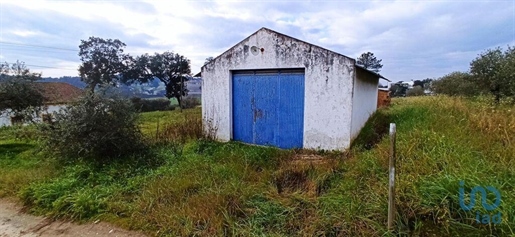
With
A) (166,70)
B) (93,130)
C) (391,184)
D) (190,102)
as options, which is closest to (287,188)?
(391,184)

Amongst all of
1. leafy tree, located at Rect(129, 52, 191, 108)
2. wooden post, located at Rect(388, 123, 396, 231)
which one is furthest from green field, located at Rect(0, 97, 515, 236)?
leafy tree, located at Rect(129, 52, 191, 108)

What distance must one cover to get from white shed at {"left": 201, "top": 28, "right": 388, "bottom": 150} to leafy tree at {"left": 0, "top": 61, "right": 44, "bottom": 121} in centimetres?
611

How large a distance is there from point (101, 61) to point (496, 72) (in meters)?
35.8

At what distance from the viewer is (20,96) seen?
27.6 ft

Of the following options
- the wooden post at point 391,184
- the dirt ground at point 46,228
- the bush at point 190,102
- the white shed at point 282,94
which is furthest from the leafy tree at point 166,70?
the wooden post at point 391,184

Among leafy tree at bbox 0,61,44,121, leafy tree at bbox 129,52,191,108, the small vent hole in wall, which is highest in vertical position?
leafy tree at bbox 129,52,191,108

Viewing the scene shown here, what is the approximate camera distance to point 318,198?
354 cm

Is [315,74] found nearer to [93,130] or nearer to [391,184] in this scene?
[391,184]

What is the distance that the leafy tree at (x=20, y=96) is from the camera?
8188 millimetres

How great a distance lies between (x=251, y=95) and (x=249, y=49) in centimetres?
132

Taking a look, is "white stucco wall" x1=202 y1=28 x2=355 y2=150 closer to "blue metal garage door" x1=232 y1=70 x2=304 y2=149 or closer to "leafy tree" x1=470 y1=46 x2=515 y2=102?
"blue metal garage door" x1=232 y1=70 x2=304 y2=149

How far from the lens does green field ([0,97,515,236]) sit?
2.69 meters

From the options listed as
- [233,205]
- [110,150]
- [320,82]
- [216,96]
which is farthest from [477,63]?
[110,150]

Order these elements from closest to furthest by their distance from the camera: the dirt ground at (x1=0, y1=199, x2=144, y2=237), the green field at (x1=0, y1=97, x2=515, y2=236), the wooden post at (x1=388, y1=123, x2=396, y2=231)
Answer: the wooden post at (x1=388, y1=123, x2=396, y2=231)
the green field at (x1=0, y1=97, x2=515, y2=236)
the dirt ground at (x1=0, y1=199, x2=144, y2=237)
